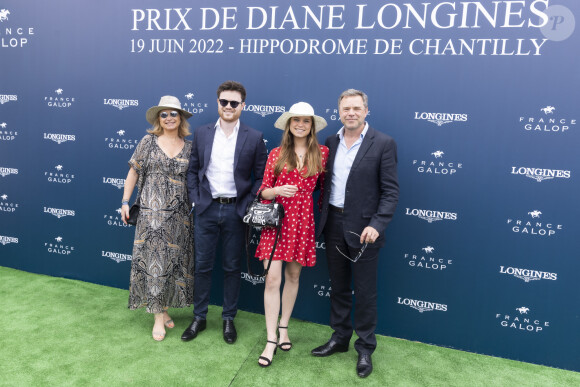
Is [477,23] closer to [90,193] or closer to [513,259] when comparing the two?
[513,259]

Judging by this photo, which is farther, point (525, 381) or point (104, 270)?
point (104, 270)

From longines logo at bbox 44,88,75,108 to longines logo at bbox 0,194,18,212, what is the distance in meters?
1.15

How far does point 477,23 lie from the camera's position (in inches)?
113

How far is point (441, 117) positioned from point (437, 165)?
1.15 feet

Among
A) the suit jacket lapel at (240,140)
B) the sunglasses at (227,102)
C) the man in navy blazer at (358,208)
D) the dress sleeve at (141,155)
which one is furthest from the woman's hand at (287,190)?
the dress sleeve at (141,155)

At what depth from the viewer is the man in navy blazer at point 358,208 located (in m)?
2.58

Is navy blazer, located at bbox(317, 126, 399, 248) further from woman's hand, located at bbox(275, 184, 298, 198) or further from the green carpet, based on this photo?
the green carpet

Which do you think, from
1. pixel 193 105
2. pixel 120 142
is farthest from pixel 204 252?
pixel 120 142

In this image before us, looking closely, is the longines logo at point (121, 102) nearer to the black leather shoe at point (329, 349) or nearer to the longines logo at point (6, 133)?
the longines logo at point (6, 133)

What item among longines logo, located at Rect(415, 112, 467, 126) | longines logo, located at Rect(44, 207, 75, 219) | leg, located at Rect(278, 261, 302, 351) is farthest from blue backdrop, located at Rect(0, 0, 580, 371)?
leg, located at Rect(278, 261, 302, 351)

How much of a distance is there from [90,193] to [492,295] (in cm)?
362

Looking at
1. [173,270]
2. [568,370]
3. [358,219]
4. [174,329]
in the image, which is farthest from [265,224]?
[568,370]

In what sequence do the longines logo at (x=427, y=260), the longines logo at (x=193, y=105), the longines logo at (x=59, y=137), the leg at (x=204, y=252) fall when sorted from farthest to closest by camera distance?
the longines logo at (x=59, y=137)
the longines logo at (x=193, y=105)
the longines logo at (x=427, y=260)
the leg at (x=204, y=252)

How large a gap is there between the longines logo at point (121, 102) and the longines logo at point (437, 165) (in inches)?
99.1
